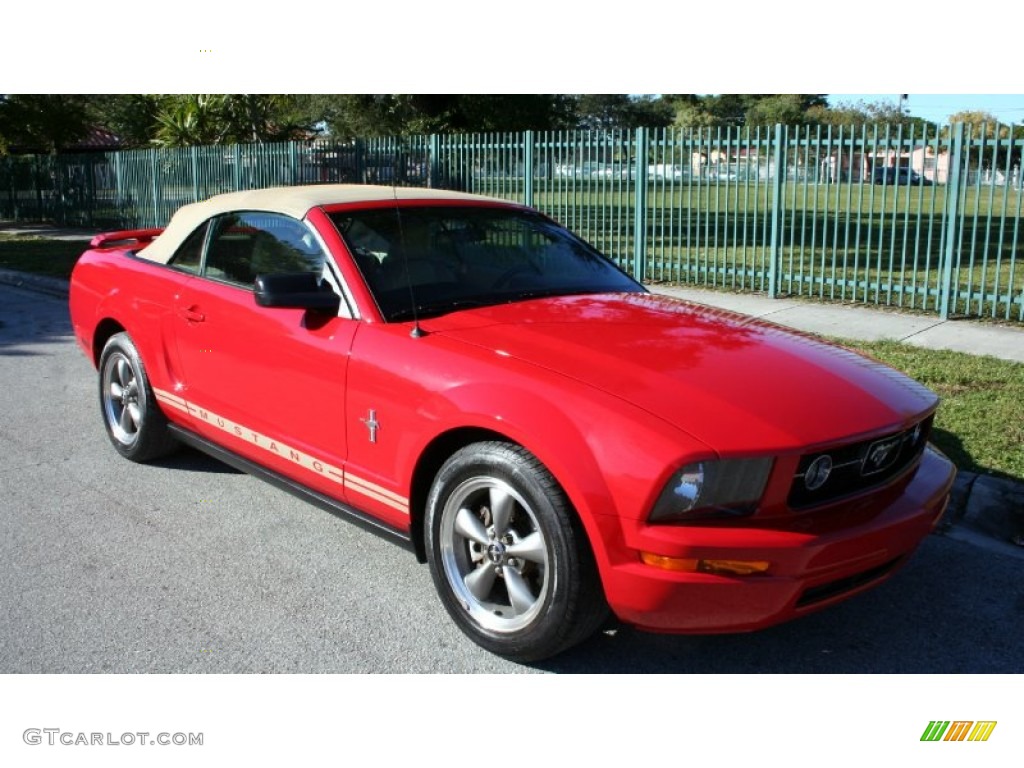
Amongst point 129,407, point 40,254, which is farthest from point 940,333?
point 40,254

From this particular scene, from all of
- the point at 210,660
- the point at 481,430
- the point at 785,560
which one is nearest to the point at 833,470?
the point at 785,560

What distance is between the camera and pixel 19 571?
422 centimetres

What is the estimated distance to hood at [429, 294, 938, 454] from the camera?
10.1ft

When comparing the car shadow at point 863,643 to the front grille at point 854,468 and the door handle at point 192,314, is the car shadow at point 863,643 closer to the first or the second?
the front grille at point 854,468

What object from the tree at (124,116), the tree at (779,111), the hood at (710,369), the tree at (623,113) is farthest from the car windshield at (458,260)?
the tree at (623,113)

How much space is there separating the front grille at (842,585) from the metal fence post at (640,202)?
32.5ft

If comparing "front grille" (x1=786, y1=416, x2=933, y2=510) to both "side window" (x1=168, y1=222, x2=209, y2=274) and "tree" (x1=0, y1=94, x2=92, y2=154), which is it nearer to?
"side window" (x1=168, y1=222, x2=209, y2=274)

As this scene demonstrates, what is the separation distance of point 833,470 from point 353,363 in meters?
1.84

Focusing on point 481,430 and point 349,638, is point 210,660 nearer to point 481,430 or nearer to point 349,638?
point 349,638

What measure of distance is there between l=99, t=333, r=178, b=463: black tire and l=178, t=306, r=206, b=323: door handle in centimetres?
61

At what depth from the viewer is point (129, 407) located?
5.54 meters

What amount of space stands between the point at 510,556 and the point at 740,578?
2.68 ft

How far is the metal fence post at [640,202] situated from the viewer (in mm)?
12930

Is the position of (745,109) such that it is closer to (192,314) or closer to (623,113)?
(623,113)
